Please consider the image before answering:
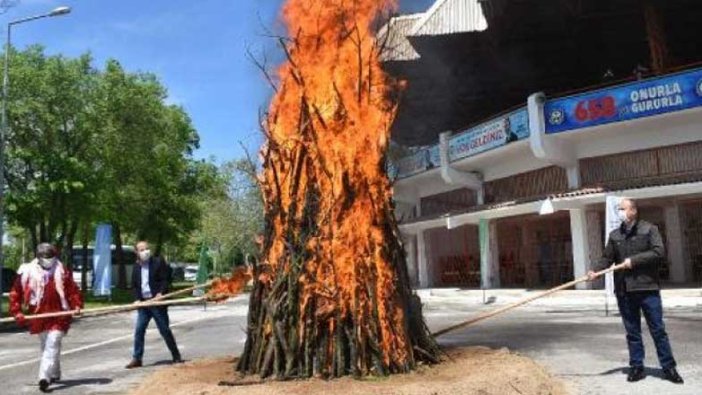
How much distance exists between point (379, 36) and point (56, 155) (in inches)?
964

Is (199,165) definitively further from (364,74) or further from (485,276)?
(364,74)

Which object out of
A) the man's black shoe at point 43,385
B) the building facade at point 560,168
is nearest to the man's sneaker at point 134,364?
the man's black shoe at point 43,385

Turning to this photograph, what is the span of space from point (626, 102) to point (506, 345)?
1324 cm

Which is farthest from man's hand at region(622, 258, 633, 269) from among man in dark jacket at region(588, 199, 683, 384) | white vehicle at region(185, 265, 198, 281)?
white vehicle at region(185, 265, 198, 281)

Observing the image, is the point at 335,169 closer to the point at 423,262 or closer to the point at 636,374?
the point at 636,374

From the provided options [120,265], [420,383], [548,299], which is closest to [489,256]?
[548,299]

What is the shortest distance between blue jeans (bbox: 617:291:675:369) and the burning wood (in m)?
1.91

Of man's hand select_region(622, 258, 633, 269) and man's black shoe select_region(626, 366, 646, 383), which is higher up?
man's hand select_region(622, 258, 633, 269)

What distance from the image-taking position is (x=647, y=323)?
711 cm

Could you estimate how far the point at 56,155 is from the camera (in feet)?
95.7

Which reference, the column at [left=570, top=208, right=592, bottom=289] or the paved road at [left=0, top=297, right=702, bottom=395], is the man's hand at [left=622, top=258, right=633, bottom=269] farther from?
the column at [left=570, top=208, right=592, bottom=289]

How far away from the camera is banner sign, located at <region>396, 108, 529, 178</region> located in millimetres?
24781

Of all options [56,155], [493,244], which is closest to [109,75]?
[56,155]

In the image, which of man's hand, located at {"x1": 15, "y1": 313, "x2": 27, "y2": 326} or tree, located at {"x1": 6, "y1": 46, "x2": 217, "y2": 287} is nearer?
man's hand, located at {"x1": 15, "y1": 313, "x2": 27, "y2": 326}
